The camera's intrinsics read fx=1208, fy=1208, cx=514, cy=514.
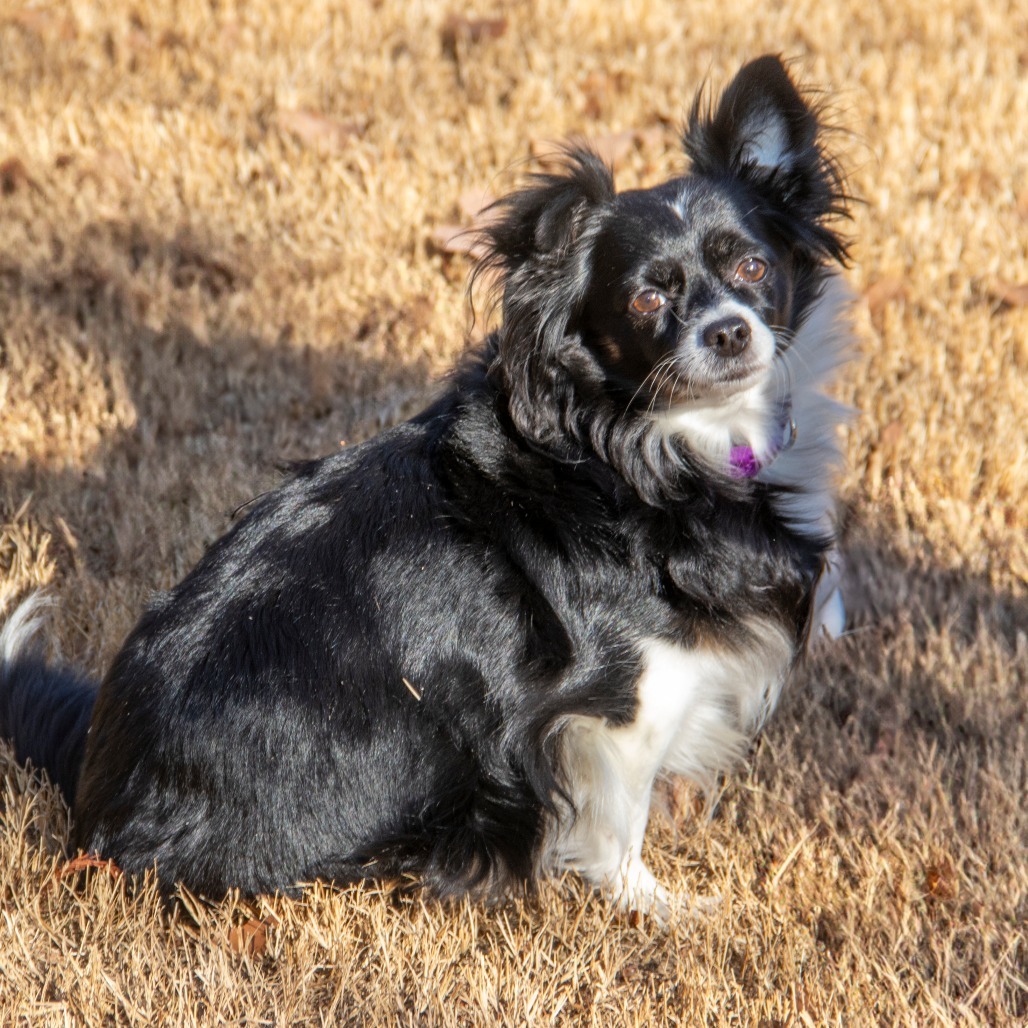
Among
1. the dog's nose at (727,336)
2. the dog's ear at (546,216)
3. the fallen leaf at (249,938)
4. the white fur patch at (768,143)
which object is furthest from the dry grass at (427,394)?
the dog's nose at (727,336)

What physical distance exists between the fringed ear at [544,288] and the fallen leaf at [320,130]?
12.3 feet

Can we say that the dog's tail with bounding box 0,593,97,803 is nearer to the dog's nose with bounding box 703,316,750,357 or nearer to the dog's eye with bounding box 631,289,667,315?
the dog's eye with bounding box 631,289,667,315

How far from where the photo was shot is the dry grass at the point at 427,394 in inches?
112

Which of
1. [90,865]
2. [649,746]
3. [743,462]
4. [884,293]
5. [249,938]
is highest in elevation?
[743,462]

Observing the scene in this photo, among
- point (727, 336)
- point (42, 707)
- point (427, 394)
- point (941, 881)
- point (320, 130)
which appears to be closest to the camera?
point (727, 336)

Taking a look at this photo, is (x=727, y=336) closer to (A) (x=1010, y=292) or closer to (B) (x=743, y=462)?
(B) (x=743, y=462)

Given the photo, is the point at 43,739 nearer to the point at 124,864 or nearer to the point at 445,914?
the point at 124,864

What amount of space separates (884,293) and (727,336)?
2832 mm

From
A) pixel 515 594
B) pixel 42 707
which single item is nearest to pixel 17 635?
pixel 42 707

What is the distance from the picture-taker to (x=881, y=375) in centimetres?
492

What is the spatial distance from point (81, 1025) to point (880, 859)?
198 centimetres

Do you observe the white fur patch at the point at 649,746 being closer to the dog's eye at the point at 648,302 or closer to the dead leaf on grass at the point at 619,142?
the dog's eye at the point at 648,302

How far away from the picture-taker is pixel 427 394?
5.00 m

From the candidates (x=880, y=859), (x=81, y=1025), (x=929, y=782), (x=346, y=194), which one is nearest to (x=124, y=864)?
(x=81, y=1025)
